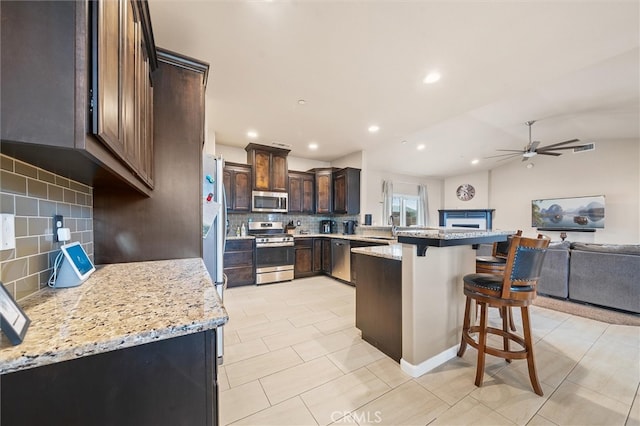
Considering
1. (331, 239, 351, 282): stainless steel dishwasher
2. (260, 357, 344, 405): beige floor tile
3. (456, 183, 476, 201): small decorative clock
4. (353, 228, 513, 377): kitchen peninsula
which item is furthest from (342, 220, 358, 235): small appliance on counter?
(456, 183, 476, 201): small decorative clock

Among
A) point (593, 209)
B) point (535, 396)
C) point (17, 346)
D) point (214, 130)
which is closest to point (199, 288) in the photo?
point (17, 346)

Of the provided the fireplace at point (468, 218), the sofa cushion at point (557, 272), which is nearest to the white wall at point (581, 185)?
the fireplace at point (468, 218)

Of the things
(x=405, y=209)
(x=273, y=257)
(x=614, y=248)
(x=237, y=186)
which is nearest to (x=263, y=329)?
(x=273, y=257)

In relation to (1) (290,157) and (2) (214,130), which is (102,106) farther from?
(1) (290,157)

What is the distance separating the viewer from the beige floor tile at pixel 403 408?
1.42 metres

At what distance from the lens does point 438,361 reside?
76.7 inches

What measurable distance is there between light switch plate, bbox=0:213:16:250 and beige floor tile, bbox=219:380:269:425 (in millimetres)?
1370

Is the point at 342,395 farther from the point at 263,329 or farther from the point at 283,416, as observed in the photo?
the point at 263,329

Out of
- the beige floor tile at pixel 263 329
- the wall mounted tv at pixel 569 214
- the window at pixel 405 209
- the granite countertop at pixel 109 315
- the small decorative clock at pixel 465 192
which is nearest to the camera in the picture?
the granite countertop at pixel 109 315

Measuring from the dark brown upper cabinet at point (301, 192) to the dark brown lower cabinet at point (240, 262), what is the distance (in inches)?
50.9

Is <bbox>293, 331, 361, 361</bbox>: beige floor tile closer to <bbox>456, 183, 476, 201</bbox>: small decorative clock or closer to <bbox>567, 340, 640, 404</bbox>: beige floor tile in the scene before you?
<bbox>567, 340, 640, 404</bbox>: beige floor tile

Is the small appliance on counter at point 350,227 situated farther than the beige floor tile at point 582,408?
Yes

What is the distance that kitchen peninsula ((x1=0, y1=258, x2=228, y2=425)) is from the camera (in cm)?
54

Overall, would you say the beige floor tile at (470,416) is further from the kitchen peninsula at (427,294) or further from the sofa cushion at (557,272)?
the sofa cushion at (557,272)
